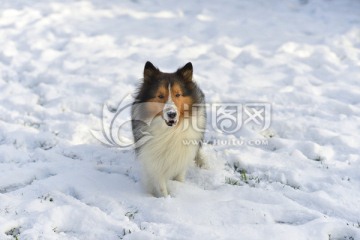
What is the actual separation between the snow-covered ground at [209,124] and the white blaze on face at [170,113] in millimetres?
740

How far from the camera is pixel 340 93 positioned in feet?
22.3

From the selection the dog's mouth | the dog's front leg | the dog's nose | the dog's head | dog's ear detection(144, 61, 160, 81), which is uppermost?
dog's ear detection(144, 61, 160, 81)

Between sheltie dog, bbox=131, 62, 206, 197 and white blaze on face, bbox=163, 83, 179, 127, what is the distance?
40mm

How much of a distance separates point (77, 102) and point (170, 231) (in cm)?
344

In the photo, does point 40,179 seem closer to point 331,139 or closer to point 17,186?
point 17,186

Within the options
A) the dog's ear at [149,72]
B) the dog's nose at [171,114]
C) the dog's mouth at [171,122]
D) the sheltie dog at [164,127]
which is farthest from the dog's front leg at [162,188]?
the dog's ear at [149,72]

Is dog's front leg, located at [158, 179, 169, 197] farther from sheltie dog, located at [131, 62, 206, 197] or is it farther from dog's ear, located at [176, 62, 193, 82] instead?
dog's ear, located at [176, 62, 193, 82]

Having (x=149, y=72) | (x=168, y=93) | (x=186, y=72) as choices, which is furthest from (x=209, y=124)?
(x=168, y=93)

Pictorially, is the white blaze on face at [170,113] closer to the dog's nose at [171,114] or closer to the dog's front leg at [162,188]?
the dog's nose at [171,114]

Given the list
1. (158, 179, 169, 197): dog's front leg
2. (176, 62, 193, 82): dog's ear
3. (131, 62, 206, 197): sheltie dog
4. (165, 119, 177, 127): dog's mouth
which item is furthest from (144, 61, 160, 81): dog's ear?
(158, 179, 169, 197): dog's front leg

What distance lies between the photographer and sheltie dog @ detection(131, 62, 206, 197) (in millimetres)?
4406

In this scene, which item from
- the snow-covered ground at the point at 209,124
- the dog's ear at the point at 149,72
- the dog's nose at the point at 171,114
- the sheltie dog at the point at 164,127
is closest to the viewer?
the snow-covered ground at the point at 209,124

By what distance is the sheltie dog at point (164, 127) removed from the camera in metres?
4.41

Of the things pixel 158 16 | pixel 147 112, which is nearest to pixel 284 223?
pixel 147 112
